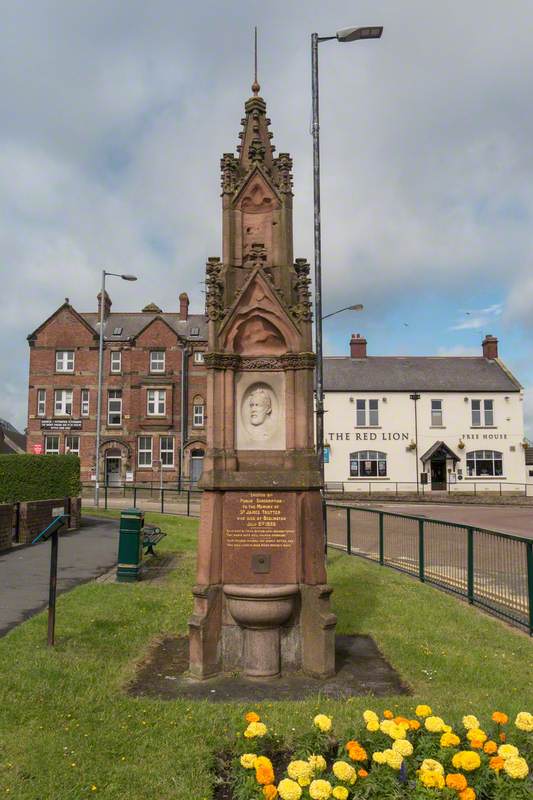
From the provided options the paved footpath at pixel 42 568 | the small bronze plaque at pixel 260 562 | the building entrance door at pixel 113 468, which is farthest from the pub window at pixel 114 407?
the small bronze plaque at pixel 260 562

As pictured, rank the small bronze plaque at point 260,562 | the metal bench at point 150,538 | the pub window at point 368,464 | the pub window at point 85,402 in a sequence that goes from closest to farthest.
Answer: the small bronze plaque at point 260,562 → the metal bench at point 150,538 → the pub window at point 85,402 → the pub window at point 368,464

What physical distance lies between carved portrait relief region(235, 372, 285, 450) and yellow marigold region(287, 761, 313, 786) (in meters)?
4.01

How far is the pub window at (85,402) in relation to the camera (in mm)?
43719

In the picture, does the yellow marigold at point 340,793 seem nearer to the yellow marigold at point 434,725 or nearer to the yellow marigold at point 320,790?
the yellow marigold at point 320,790

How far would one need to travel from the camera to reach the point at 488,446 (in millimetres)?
44562

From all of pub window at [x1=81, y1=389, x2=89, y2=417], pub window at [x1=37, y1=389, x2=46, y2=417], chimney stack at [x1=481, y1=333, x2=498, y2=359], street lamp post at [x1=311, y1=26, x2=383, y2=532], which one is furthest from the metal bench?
chimney stack at [x1=481, y1=333, x2=498, y2=359]

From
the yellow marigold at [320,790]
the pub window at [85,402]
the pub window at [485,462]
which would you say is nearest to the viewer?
the yellow marigold at [320,790]

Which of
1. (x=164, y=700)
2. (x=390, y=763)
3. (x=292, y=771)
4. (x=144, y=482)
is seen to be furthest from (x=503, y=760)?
(x=144, y=482)

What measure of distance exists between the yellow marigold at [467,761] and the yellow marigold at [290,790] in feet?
3.33

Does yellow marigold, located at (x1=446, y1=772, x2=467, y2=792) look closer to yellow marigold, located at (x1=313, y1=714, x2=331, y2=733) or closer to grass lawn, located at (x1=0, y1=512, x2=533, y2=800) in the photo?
yellow marigold, located at (x1=313, y1=714, x2=331, y2=733)

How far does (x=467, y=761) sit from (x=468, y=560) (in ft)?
22.0

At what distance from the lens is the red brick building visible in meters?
43.2

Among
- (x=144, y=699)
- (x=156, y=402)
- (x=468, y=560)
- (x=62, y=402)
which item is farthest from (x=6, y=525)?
(x=62, y=402)

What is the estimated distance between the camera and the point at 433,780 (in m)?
3.49
